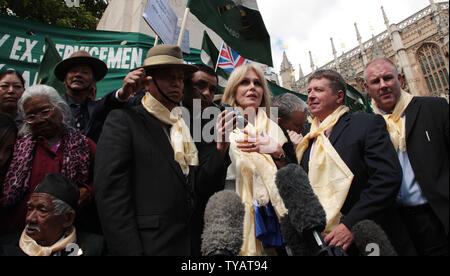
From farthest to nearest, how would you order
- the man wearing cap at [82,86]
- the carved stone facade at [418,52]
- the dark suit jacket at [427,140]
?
the carved stone facade at [418,52] < the man wearing cap at [82,86] < the dark suit jacket at [427,140]

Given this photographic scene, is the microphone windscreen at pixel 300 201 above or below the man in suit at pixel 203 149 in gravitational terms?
below

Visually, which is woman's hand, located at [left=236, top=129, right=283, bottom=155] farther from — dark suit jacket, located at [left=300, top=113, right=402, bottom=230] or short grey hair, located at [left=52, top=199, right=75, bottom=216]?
short grey hair, located at [left=52, top=199, right=75, bottom=216]

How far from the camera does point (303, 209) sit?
117 centimetres

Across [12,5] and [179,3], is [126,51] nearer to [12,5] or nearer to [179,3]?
[179,3]

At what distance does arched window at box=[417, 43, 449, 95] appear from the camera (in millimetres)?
37125

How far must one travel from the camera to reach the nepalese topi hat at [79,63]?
9.44ft

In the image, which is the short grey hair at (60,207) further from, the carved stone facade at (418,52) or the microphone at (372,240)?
the carved stone facade at (418,52)

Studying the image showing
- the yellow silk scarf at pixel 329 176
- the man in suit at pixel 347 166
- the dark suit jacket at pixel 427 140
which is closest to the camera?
the dark suit jacket at pixel 427 140

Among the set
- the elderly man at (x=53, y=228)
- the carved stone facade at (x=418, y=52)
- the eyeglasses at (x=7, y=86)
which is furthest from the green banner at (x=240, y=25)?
the carved stone facade at (x=418, y=52)

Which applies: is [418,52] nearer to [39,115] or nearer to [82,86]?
[82,86]

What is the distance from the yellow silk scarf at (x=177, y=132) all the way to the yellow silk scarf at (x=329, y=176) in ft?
2.86

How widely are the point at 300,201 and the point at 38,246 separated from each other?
1564mm

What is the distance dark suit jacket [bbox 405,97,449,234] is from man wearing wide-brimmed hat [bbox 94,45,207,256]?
135 cm

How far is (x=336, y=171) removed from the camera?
6.28 ft
